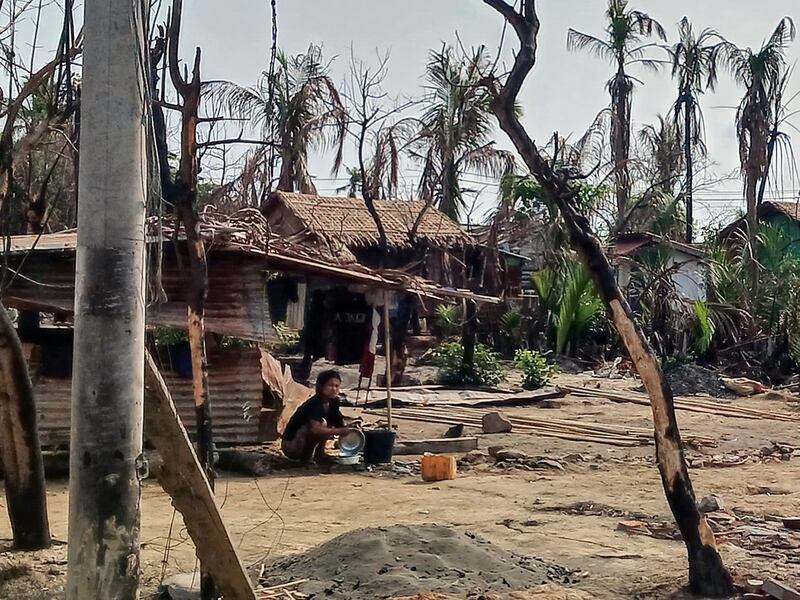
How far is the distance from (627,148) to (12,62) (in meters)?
34.2

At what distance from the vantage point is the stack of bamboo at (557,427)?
14.0 m

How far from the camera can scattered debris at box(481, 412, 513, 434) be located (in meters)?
14.5

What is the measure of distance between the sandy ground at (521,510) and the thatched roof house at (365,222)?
13067 millimetres

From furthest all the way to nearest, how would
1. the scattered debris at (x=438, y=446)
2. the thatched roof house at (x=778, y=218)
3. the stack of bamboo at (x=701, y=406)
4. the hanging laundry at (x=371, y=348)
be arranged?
the thatched roof house at (x=778, y=218) → the stack of bamboo at (x=701, y=406) → the hanging laundry at (x=371, y=348) → the scattered debris at (x=438, y=446)

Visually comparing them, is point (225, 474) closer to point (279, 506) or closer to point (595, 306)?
point (279, 506)

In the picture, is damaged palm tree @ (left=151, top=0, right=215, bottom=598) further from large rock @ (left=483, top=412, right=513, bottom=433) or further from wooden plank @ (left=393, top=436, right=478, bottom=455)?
large rock @ (left=483, top=412, right=513, bottom=433)

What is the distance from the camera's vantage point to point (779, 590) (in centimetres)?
577

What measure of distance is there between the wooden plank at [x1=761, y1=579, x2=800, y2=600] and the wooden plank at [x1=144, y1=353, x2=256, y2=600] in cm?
287

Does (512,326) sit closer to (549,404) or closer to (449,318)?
(449,318)

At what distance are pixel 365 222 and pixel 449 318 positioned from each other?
3.27 meters

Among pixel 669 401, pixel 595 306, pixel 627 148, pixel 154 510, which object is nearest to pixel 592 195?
pixel 595 306

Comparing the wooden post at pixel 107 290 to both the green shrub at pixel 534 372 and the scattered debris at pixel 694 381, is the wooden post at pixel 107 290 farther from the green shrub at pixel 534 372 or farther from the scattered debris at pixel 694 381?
the scattered debris at pixel 694 381

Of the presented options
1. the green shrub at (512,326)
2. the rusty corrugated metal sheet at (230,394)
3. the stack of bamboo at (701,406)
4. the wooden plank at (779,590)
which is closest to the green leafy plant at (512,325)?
the green shrub at (512,326)

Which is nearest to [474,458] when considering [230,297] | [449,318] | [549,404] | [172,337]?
[230,297]
